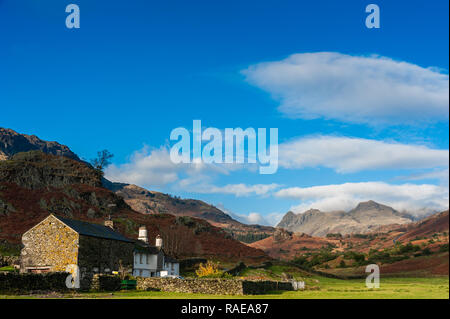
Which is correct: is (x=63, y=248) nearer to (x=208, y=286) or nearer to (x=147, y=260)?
(x=147, y=260)

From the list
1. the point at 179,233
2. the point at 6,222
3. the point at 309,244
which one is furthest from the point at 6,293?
the point at 309,244

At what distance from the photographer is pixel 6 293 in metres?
26.6

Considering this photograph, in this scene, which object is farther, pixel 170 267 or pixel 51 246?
pixel 170 267

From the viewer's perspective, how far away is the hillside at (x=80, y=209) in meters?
82.2

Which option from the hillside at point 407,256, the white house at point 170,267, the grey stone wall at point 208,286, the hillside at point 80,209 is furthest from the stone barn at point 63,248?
the hillside at point 407,256

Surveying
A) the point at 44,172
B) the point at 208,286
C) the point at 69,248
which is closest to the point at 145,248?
the point at 69,248

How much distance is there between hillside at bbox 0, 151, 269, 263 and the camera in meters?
82.2

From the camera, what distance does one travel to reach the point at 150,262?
48.3 meters

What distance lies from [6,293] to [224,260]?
6215cm

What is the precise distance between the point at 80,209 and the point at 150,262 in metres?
48.1

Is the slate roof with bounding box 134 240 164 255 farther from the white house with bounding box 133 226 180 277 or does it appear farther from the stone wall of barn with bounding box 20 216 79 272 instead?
the stone wall of barn with bounding box 20 216 79 272

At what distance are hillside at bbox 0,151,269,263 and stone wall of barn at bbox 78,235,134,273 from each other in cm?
3639

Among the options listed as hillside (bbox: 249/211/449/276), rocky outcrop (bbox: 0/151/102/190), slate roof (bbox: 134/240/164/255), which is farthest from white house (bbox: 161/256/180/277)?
rocky outcrop (bbox: 0/151/102/190)
